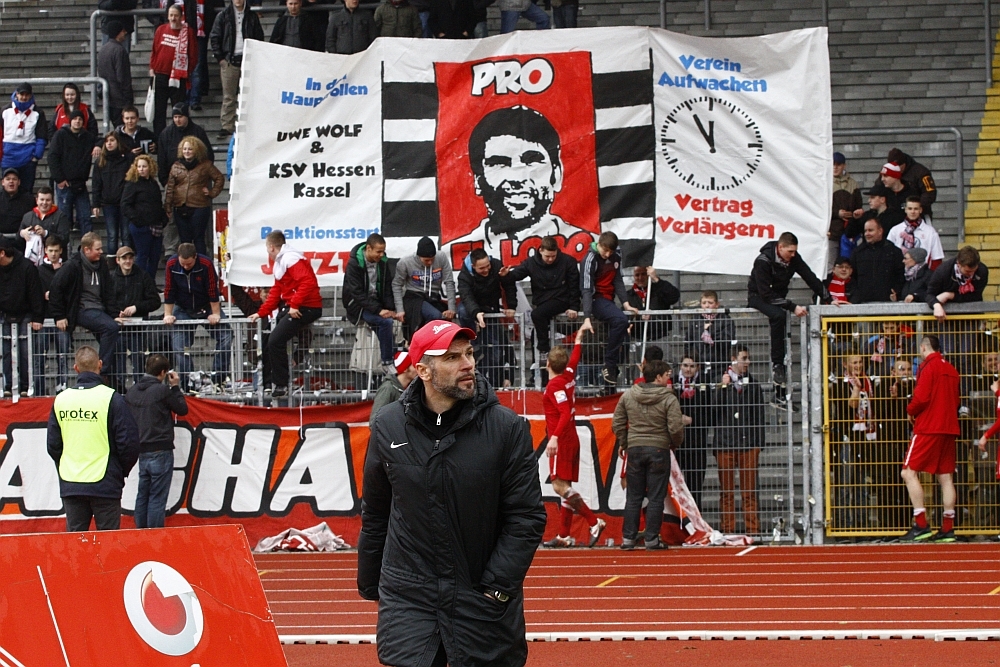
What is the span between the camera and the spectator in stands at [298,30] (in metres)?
19.8

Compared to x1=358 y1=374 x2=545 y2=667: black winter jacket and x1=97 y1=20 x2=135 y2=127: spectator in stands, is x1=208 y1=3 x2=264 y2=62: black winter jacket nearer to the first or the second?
x1=97 y1=20 x2=135 y2=127: spectator in stands

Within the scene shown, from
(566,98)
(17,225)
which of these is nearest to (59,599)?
(566,98)

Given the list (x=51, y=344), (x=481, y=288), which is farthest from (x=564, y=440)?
(x=51, y=344)

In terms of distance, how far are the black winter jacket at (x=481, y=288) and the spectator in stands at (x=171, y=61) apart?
7.43m

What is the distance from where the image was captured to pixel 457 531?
18.9ft

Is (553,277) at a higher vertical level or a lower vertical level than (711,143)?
lower

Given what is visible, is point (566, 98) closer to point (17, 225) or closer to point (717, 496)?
point (717, 496)

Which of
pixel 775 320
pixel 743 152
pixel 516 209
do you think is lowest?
pixel 775 320

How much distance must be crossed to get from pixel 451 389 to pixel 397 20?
14172 millimetres

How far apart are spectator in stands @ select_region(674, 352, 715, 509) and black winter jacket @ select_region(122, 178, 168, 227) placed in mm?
7196

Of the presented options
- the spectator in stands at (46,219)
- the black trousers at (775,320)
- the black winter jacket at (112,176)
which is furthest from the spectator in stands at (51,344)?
the black trousers at (775,320)

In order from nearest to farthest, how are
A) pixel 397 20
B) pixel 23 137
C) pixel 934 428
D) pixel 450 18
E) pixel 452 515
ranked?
pixel 452 515 → pixel 934 428 → pixel 397 20 → pixel 450 18 → pixel 23 137

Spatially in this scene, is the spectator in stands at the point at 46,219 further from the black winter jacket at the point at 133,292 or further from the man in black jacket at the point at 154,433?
the man in black jacket at the point at 154,433

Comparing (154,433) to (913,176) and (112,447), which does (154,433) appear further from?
(913,176)
